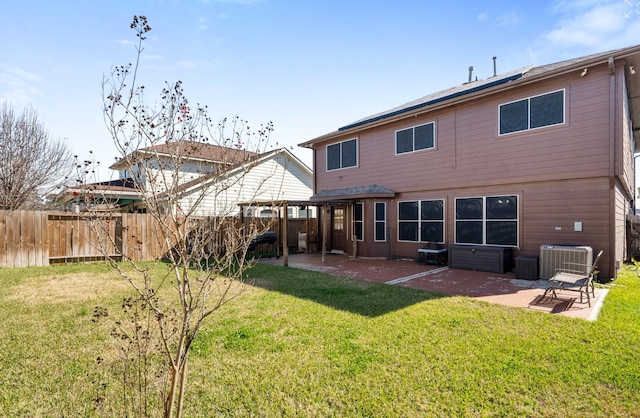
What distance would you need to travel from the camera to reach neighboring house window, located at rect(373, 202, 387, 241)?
12.6 meters

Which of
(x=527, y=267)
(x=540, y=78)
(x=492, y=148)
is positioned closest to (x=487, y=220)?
(x=527, y=267)

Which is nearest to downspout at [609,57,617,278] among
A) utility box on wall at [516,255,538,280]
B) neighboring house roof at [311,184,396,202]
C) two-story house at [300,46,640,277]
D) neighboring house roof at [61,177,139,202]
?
two-story house at [300,46,640,277]

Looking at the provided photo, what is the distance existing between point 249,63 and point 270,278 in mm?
5432

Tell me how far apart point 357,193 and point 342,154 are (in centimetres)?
276

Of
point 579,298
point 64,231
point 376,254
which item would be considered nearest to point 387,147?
point 376,254

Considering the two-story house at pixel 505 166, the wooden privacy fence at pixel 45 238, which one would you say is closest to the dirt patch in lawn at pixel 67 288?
the wooden privacy fence at pixel 45 238

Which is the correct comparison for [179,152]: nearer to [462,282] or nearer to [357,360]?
[357,360]

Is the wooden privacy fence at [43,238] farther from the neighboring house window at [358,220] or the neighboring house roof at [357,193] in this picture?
the neighboring house window at [358,220]

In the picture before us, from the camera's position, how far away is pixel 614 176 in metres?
7.71

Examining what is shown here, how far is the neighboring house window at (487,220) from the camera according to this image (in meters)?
9.49

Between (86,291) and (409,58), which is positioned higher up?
(409,58)

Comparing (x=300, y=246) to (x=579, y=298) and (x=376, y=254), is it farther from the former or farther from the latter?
(x=579, y=298)

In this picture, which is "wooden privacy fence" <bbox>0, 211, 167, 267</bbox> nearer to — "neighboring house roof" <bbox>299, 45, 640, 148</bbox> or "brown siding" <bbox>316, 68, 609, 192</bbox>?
"brown siding" <bbox>316, 68, 609, 192</bbox>

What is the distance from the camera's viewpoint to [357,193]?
12.5m
